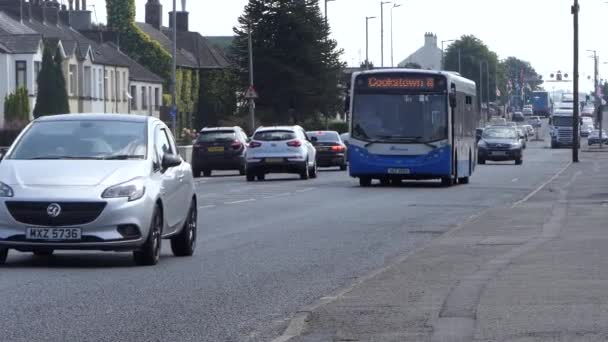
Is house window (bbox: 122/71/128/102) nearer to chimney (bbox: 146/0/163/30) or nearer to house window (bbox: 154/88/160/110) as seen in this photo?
house window (bbox: 154/88/160/110)

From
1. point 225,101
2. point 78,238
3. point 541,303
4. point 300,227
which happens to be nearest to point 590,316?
point 541,303

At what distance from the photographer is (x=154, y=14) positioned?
425ft

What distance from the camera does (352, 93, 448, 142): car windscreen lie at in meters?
37.2

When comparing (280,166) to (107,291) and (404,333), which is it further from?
(404,333)

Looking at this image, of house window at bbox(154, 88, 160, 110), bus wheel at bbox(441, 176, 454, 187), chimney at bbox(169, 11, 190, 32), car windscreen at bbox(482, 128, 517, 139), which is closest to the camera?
bus wheel at bbox(441, 176, 454, 187)

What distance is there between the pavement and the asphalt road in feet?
1.51

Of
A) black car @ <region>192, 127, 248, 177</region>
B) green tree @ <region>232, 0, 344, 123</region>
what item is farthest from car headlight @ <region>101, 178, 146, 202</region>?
green tree @ <region>232, 0, 344, 123</region>

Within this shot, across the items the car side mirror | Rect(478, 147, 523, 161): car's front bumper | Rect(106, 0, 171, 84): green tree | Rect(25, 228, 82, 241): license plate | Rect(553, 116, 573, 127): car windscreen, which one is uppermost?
Rect(106, 0, 171, 84): green tree

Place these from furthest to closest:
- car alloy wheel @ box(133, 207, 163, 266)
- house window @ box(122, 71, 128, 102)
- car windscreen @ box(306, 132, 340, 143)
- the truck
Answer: the truck < house window @ box(122, 71, 128, 102) < car windscreen @ box(306, 132, 340, 143) < car alloy wheel @ box(133, 207, 163, 266)

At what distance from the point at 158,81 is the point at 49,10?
37.4ft

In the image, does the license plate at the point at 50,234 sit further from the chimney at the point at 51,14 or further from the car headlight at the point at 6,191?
the chimney at the point at 51,14

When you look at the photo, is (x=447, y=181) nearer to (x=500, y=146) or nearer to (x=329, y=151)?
(x=329, y=151)

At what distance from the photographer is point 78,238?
47.6 feet

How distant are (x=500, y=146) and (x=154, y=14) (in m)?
67.7
